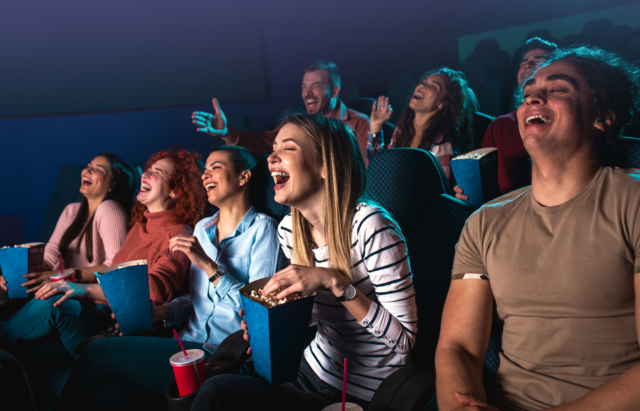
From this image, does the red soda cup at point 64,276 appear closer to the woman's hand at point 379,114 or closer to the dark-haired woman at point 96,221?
the dark-haired woman at point 96,221

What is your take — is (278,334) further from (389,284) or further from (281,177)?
(281,177)

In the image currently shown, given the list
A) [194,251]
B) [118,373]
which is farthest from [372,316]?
[118,373]

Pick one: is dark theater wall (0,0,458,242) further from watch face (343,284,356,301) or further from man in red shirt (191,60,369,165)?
watch face (343,284,356,301)

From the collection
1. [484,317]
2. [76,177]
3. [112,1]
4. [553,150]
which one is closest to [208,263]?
[484,317]

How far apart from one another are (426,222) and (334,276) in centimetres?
35

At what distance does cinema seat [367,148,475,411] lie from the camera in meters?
1.12

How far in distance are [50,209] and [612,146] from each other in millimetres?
2764

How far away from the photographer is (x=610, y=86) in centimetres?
85

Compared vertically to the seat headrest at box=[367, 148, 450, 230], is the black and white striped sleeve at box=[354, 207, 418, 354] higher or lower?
lower

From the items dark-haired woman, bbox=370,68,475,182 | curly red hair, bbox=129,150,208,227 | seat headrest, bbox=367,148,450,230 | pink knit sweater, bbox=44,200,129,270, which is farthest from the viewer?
dark-haired woman, bbox=370,68,475,182

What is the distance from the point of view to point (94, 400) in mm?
1241

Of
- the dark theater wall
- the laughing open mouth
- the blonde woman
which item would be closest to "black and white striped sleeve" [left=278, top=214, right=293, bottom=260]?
the blonde woman

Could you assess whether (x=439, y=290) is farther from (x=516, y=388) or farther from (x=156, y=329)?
(x=156, y=329)

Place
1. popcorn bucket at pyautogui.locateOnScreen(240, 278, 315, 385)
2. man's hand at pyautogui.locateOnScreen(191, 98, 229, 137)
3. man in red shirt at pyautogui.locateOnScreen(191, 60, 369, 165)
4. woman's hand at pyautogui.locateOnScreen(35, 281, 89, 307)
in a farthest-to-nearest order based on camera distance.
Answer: man in red shirt at pyautogui.locateOnScreen(191, 60, 369, 165)
man's hand at pyautogui.locateOnScreen(191, 98, 229, 137)
woman's hand at pyautogui.locateOnScreen(35, 281, 89, 307)
popcorn bucket at pyautogui.locateOnScreen(240, 278, 315, 385)
